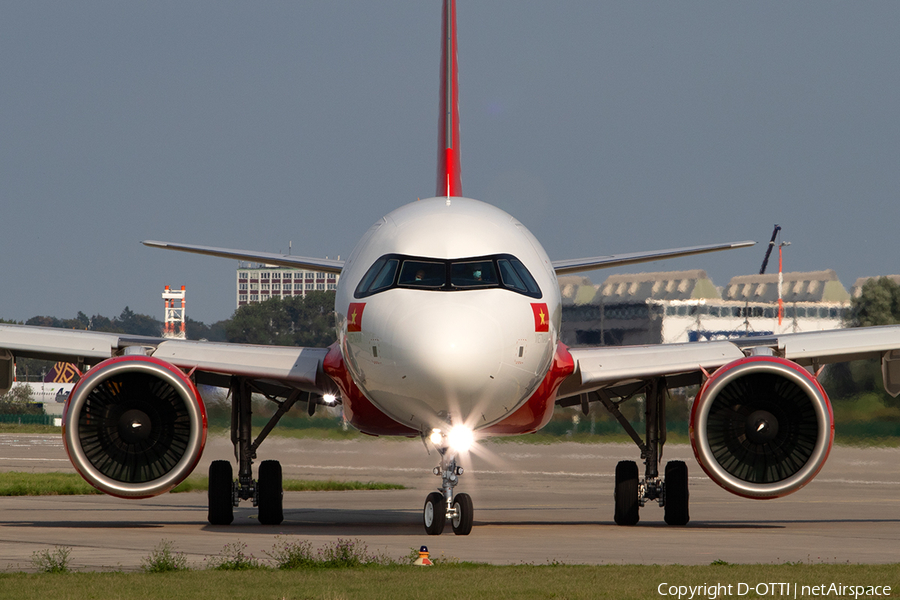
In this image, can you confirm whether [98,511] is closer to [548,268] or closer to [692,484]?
[548,268]

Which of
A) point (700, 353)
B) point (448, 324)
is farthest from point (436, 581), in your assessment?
point (700, 353)

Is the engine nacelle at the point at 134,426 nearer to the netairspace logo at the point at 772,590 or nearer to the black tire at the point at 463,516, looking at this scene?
the black tire at the point at 463,516

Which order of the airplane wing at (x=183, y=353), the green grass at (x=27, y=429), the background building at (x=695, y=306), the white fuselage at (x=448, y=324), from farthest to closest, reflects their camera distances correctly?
the green grass at (x=27, y=429), the background building at (x=695, y=306), the airplane wing at (x=183, y=353), the white fuselage at (x=448, y=324)

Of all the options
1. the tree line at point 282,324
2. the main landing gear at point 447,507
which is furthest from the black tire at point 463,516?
the tree line at point 282,324

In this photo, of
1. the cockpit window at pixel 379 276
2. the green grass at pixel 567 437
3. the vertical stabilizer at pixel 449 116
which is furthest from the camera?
the green grass at pixel 567 437

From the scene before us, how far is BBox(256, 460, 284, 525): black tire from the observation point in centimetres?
1844

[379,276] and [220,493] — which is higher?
[379,276]

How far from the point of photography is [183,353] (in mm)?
16891

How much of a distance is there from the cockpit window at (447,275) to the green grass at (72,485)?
11.9 m

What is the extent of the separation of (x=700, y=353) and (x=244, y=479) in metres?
6.82

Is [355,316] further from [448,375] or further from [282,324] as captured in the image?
[282,324]

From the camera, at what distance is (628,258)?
1789 cm

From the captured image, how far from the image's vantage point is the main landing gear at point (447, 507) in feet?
47.8

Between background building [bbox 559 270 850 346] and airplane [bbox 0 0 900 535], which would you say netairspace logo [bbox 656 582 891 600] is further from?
background building [bbox 559 270 850 346]
